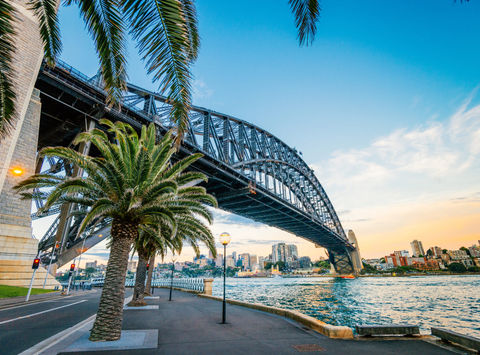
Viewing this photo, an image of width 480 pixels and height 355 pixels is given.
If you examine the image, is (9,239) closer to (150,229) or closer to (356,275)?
(150,229)

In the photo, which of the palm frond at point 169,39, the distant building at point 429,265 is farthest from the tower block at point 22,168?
the distant building at point 429,265

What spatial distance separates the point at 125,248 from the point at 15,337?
3.74 metres

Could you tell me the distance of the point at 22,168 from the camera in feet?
62.4

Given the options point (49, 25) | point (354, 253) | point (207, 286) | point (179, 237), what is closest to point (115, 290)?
point (49, 25)

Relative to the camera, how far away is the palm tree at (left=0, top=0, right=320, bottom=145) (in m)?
3.41

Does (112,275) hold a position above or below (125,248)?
below

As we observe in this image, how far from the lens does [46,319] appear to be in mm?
9930

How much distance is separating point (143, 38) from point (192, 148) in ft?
82.3

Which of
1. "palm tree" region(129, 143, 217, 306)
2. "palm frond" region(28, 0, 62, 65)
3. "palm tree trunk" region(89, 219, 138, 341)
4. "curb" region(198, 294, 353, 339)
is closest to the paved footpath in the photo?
"curb" region(198, 294, 353, 339)

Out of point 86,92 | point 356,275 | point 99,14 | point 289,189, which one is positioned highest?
point 289,189

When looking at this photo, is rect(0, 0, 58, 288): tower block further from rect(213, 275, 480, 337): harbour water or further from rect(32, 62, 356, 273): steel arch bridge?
rect(213, 275, 480, 337): harbour water

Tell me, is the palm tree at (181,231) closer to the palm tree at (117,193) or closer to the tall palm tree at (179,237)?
the tall palm tree at (179,237)

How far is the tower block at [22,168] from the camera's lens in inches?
672

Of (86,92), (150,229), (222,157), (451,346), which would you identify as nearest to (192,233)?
(150,229)
